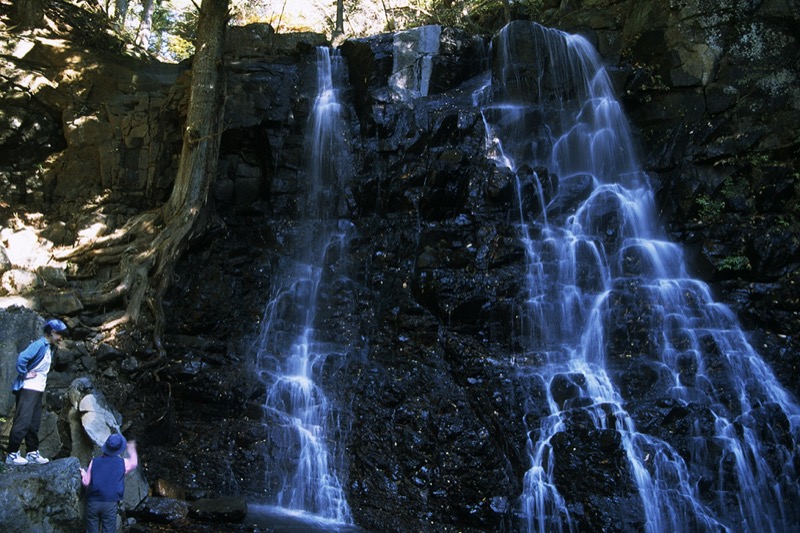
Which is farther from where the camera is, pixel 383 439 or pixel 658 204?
pixel 658 204

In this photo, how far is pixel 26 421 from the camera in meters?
5.85

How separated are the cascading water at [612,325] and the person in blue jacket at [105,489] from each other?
4847mm

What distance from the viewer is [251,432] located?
875 centimetres

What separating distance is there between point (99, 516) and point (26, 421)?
137 centimetres

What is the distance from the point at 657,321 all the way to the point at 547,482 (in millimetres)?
3799

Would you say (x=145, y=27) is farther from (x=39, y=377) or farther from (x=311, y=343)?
(x=39, y=377)

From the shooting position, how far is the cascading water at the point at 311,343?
328 inches

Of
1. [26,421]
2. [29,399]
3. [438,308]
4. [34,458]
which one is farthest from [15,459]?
[438,308]

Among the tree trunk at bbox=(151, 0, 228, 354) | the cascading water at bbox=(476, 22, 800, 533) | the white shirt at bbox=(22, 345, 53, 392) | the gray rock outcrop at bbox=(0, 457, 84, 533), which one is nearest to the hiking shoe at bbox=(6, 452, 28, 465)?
the gray rock outcrop at bbox=(0, 457, 84, 533)

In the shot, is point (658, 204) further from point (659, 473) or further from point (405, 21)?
point (405, 21)

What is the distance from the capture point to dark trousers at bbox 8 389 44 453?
19.0ft

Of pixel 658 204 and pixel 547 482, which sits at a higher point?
pixel 658 204

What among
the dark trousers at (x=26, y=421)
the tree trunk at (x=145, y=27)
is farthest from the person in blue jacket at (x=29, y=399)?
the tree trunk at (x=145, y=27)

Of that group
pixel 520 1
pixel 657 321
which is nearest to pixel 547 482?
pixel 657 321
